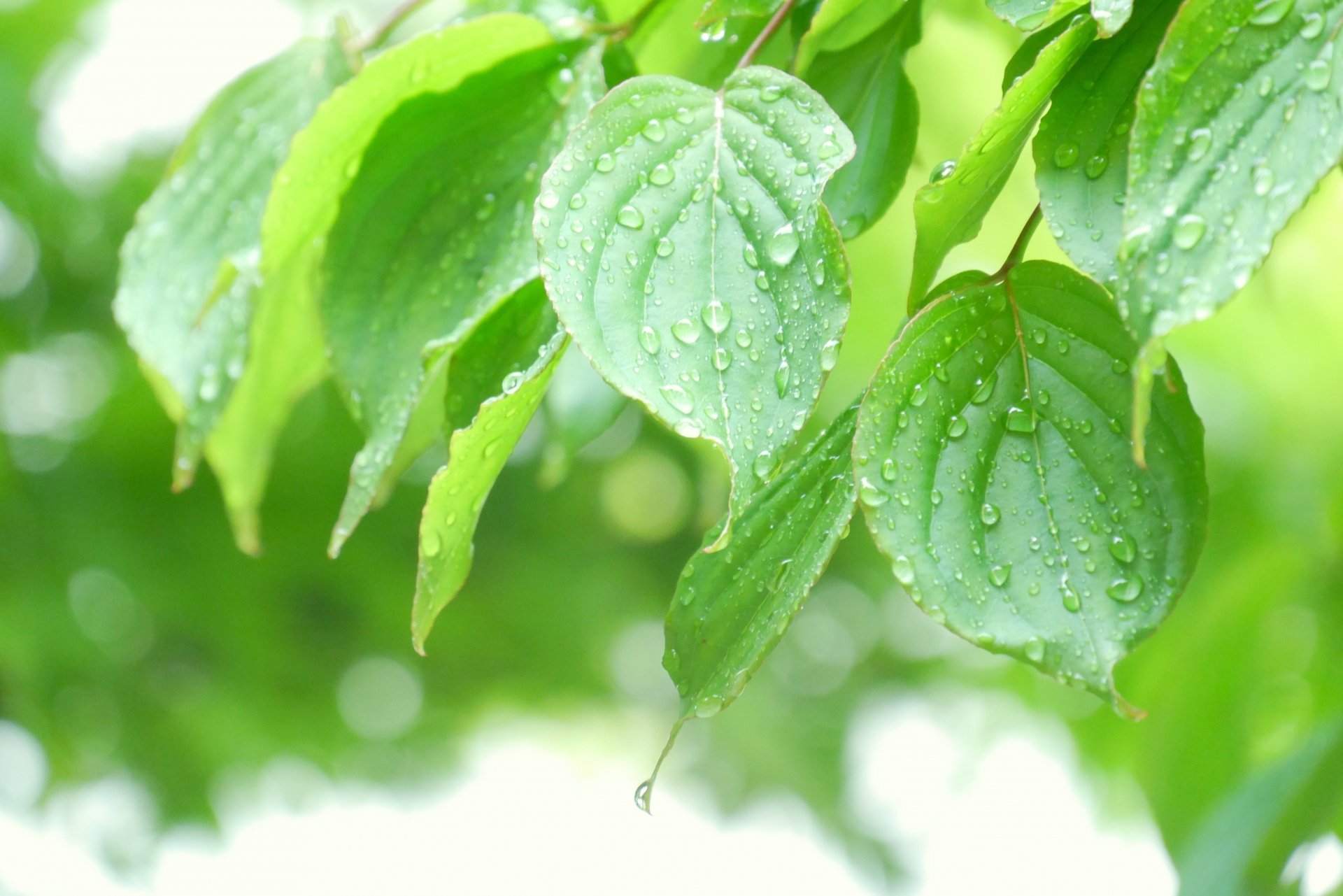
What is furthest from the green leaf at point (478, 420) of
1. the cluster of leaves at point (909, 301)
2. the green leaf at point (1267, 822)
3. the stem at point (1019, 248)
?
the green leaf at point (1267, 822)

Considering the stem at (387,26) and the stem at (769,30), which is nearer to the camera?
the stem at (769,30)

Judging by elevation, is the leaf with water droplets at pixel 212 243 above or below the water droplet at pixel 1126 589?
below

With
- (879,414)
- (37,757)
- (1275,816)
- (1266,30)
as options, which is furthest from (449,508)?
(37,757)

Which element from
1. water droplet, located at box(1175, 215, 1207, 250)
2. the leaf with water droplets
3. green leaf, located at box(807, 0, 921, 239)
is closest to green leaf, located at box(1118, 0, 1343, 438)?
water droplet, located at box(1175, 215, 1207, 250)

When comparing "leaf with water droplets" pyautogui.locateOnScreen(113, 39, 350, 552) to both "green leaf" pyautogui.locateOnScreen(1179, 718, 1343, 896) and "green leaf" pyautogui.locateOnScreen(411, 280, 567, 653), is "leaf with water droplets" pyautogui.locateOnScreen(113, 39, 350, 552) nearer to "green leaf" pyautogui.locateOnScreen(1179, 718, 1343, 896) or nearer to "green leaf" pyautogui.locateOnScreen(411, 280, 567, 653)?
"green leaf" pyautogui.locateOnScreen(411, 280, 567, 653)

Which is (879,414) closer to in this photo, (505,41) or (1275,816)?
(505,41)

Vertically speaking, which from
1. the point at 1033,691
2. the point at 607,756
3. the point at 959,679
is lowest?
the point at 607,756

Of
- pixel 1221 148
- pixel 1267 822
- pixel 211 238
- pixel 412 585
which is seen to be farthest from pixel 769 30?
pixel 412 585

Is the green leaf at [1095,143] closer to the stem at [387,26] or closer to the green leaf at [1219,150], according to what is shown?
the green leaf at [1219,150]
